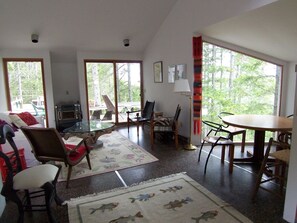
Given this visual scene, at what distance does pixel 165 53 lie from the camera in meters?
5.02

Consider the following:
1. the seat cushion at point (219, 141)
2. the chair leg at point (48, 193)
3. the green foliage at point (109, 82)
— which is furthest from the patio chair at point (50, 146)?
the green foliage at point (109, 82)

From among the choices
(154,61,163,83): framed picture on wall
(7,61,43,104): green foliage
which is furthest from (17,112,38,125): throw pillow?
(154,61,163,83): framed picture on wall

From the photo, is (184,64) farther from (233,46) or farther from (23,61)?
(23,61)

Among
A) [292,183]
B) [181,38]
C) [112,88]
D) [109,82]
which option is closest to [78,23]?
[109,82]

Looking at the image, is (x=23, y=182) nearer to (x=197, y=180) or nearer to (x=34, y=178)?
(x=34, y=178)

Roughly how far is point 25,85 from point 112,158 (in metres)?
3.65

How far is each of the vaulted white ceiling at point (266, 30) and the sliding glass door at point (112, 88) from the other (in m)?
3.01

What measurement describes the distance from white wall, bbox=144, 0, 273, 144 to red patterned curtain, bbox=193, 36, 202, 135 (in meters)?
0.13

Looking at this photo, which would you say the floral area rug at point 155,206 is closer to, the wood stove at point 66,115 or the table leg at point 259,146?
the table leg at point 259,146

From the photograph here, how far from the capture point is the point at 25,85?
5.54 meters

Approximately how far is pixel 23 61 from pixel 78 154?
3849 mm

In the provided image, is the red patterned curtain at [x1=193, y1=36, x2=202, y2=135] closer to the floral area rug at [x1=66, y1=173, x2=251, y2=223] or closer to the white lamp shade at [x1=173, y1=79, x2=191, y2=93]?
the white lamp shade at [x1=173, y1=79, x2=191, y2=93]

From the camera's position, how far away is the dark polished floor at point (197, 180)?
6.82 ft

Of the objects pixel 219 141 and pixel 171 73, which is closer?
pixel 219 141
